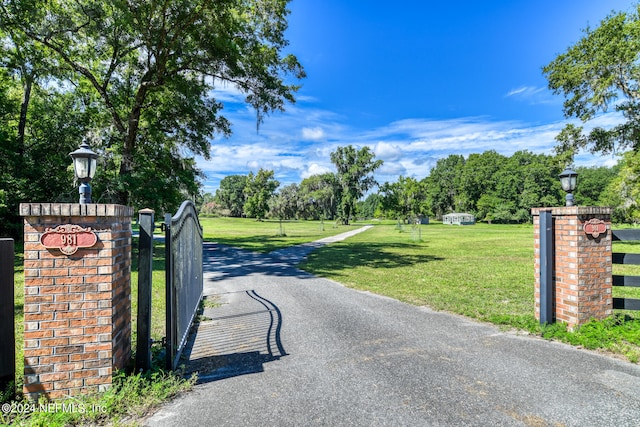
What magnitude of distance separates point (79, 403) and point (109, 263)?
3.43ft

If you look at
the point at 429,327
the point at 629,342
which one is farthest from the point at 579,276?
the point at 429,327

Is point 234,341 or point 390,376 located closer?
point 390,376

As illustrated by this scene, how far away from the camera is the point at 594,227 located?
3.98m

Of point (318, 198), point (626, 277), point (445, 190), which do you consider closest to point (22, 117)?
point (626, 277)

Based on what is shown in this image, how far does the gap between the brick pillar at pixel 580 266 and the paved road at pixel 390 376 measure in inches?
26.6

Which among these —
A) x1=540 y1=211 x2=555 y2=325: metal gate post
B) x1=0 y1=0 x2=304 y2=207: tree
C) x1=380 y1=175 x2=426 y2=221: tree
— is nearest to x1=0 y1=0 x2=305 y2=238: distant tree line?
x1=0 y1=0 x2=304 y2=207: tree

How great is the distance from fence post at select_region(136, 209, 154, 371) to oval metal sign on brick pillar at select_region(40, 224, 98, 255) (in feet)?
1.58

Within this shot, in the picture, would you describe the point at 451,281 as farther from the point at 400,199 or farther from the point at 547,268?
the point at 400,199

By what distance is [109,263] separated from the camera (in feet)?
8.25

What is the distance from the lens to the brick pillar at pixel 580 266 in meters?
3.92

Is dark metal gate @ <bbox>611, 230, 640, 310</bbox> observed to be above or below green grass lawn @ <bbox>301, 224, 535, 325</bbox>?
above

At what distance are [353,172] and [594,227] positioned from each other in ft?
148

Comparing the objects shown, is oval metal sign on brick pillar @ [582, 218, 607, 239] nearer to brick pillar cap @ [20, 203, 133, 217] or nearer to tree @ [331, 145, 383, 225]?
brick pillar cap @ [20, 203, 133, 217]

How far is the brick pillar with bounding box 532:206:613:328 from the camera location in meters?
3.92
